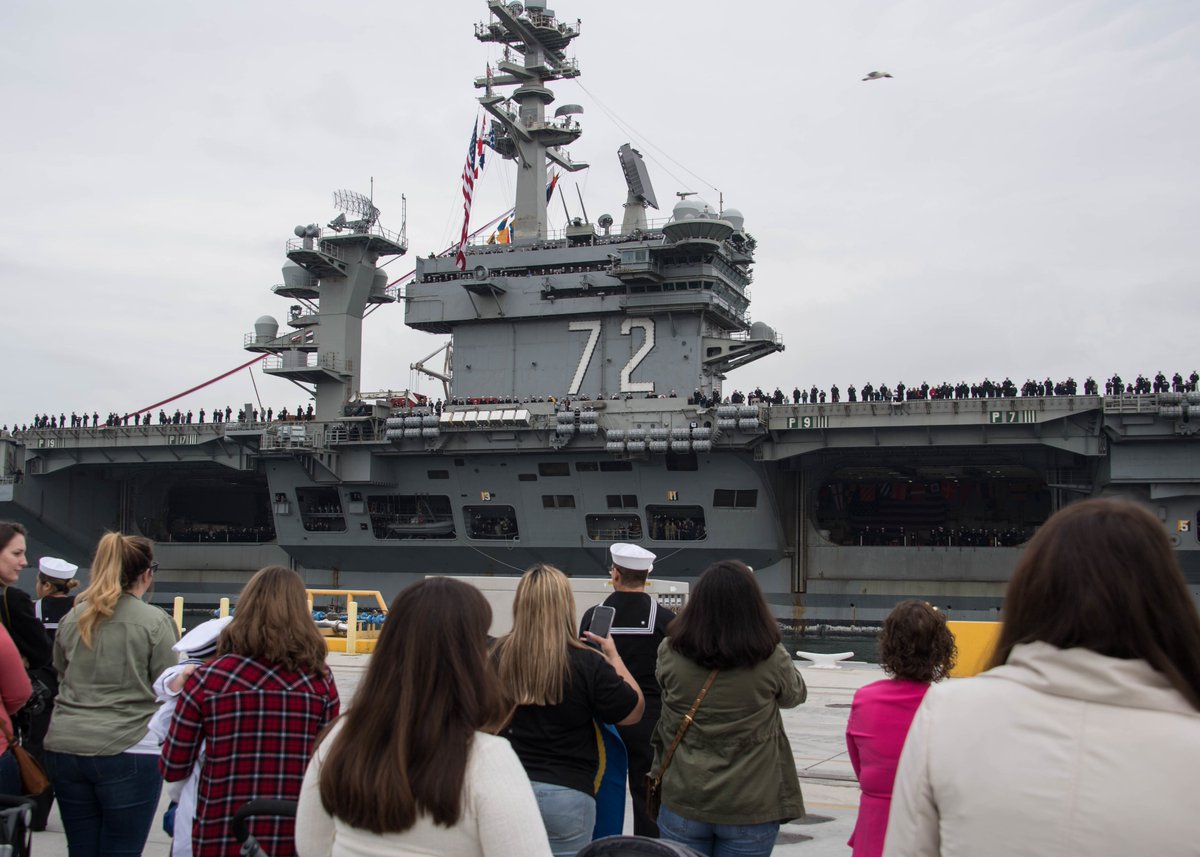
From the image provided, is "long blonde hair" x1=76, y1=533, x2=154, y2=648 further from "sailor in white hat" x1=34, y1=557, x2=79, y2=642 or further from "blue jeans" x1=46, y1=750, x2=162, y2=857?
"sailor in white hat" x1=34, y1=557, x2=79, y2=642

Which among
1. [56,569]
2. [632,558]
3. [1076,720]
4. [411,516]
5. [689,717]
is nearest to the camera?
[1076,720]

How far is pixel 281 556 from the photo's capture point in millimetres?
35219

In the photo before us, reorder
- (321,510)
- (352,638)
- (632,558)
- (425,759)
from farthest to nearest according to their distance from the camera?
(321,510) → (352,638) → (632,558) → (425,759)

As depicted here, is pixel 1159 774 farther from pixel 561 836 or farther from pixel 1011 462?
pixel 1011 462

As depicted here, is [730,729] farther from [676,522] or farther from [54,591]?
[676,522]

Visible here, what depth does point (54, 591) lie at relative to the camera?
6059mm

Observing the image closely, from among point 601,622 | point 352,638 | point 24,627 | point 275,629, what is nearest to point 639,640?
point 601,622

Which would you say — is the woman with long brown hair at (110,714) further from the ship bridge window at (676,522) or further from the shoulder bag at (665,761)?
the ship bridge window at (676,522)

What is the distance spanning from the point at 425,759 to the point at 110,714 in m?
2.61

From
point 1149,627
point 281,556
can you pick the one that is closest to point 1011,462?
point 281,556

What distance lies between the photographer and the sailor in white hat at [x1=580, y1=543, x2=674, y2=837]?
491 centimetres

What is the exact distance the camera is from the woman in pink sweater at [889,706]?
355 cm

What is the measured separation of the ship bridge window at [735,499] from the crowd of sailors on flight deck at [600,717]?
75.1ft

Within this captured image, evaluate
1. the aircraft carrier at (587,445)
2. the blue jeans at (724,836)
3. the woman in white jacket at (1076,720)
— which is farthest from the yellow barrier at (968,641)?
the aircraft carrier at (587,445)
